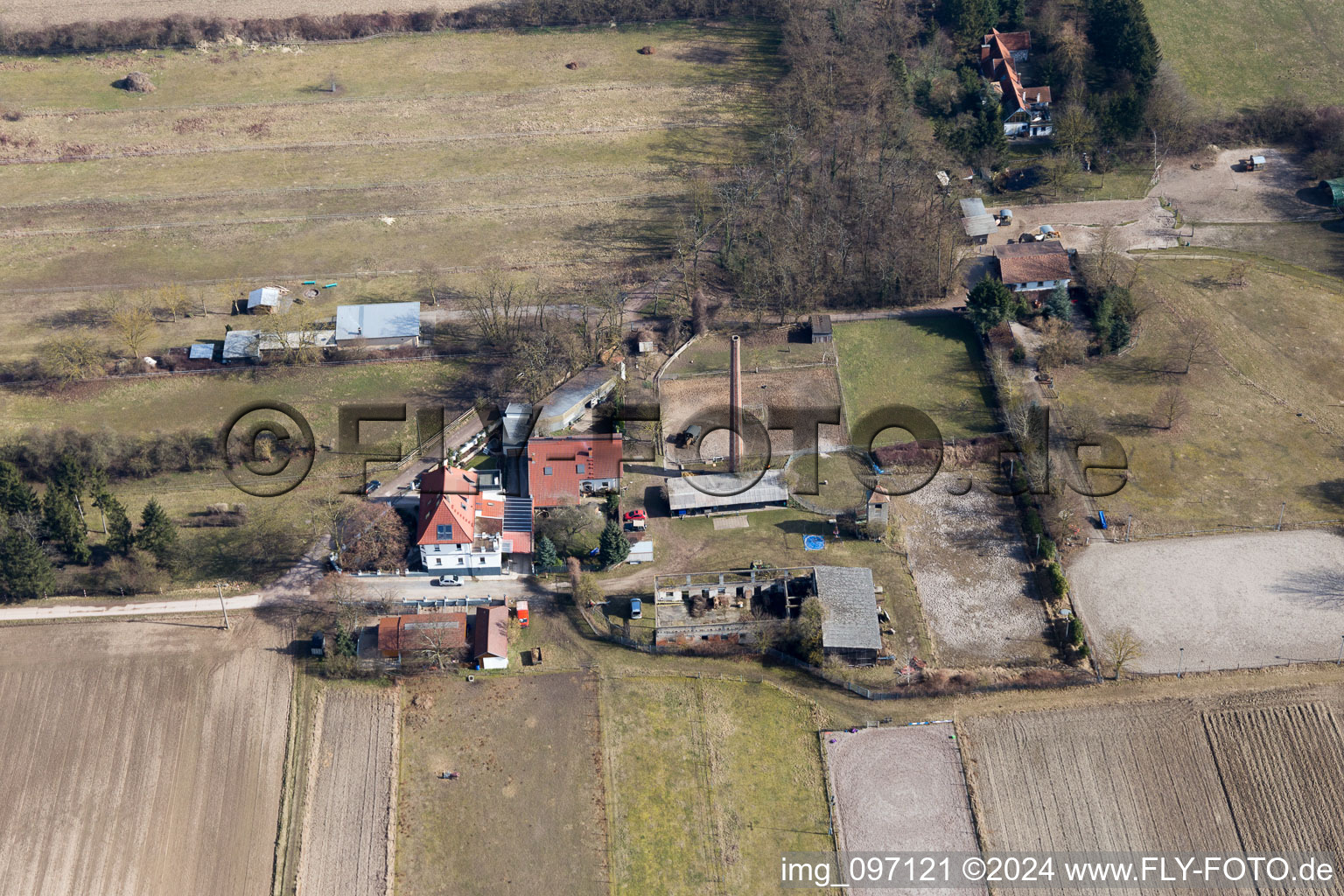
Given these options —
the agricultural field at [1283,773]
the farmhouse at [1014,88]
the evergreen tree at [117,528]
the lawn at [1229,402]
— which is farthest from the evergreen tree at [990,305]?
the evergreen tree at [117,528]

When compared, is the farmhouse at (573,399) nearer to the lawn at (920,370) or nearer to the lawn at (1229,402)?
→ the lawn at (920,370)

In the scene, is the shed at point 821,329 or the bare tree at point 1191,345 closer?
the bare tree at point 1191,345

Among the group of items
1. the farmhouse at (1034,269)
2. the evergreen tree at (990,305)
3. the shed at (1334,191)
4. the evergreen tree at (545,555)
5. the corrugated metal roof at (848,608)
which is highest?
the shed at (1334,191)

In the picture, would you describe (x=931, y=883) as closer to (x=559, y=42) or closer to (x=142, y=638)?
(x=142, y=638)

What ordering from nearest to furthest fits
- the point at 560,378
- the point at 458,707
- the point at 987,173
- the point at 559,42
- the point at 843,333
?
the point at 458,707 → the point at 560,378 → the point at 843,333 → the point at 987,173 → the point at 559,42

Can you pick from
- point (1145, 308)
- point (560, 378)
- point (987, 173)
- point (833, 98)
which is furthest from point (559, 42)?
point (1145, 308)

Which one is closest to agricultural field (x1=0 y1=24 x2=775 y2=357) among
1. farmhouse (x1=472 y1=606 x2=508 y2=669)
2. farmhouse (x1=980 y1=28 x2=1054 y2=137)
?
farmhouse (x1=980 y1=28 x2=1054 y2=137)
